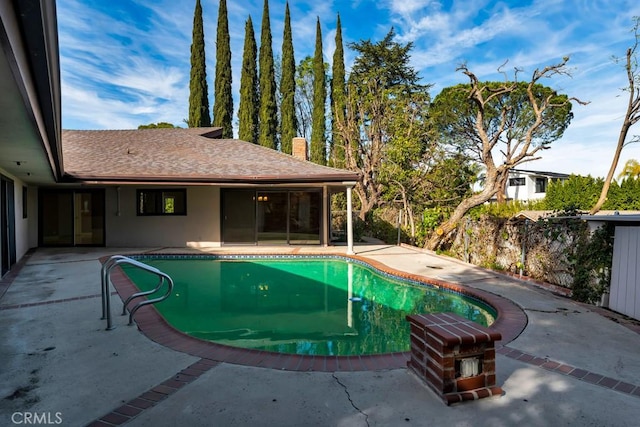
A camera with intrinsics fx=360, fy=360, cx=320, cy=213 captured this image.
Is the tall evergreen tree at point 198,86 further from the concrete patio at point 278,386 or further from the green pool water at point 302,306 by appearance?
the concrete patio at point 278,386

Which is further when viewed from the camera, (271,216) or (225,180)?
(271,216)

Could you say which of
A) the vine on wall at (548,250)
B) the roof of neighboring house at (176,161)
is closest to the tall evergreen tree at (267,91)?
the roof of neighboring house at (176,161)

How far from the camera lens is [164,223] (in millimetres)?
13375

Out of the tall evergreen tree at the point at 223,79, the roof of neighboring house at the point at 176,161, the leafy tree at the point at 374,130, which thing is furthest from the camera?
the tall evergreen tree at the point at 223,79

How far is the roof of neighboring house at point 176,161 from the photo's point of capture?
11.6 m

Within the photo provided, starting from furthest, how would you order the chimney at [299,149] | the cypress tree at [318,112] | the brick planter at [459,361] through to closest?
1. the cypress tree at [318,112]
2. the chimney at [299,149]
3. the brick planter at [459,361]

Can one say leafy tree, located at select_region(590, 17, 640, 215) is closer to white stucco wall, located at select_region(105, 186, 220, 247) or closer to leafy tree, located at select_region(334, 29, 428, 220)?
leafy tree, located at select_region(334, 29, 428, 220)

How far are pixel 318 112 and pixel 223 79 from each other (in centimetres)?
793

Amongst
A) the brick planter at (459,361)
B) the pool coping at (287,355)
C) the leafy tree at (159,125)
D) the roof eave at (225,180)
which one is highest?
the leafy tree at (159,125)

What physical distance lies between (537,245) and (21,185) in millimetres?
14093

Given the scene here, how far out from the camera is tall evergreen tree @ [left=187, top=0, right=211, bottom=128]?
2689 centimetres

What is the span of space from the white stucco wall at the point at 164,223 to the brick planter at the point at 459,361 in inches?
460

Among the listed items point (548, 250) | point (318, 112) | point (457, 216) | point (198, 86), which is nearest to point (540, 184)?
point (318, 112)

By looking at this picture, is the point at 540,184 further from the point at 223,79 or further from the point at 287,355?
the point at 287,355
